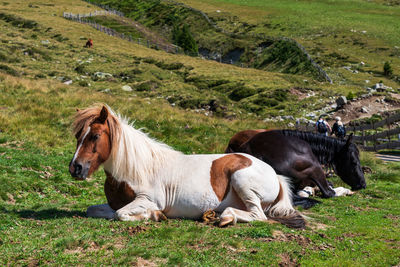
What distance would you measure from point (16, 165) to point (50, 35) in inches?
2683

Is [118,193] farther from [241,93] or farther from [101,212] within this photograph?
[241,93]

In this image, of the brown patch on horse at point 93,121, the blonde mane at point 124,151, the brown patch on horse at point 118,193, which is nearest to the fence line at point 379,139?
the blonde mane at point 124,151

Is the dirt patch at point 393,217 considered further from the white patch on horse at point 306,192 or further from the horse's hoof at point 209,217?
the horse's hoof at point 209,217

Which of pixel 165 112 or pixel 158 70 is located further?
pixel 158 70

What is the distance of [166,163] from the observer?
773 cm

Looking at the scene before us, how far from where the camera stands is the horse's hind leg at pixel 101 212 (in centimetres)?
738

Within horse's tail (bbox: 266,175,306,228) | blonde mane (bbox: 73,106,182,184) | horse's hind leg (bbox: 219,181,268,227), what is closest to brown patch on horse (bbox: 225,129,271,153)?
horse's tail (bbox: 266,175,306,228)

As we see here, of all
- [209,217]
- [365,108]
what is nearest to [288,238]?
[209,217]

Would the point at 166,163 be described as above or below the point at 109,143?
below

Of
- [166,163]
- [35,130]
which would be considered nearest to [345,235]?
[166,163]

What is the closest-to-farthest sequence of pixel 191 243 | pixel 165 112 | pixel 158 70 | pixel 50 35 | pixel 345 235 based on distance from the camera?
pixel 191 243 < pixel 345 235 < pixel 165 112 < pixel 158 70 < pixel 50 35

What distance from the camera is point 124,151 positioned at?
7246 mm

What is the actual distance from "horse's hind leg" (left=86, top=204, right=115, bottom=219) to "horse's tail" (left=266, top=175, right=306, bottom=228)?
3.16m

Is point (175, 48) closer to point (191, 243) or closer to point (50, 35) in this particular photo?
point (50, 35)
